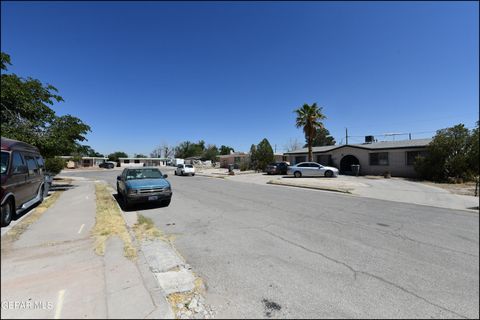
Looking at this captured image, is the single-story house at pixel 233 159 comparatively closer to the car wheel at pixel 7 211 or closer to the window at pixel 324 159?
the window at pixel 324 159

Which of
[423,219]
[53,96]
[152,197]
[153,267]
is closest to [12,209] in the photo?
[153,267]

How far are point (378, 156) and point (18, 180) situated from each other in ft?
93.5

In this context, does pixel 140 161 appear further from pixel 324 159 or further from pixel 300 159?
pixel 324 159

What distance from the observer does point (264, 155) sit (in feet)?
118

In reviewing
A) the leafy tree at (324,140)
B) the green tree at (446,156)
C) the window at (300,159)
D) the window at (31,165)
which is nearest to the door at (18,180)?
the window at (31,165)

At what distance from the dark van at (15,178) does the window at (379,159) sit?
27.9m

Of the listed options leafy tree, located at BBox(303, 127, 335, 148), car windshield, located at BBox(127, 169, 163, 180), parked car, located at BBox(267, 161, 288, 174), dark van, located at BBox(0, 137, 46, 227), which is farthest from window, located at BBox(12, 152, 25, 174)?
leafy tree, located at BBox(303, 127, 335, 148)

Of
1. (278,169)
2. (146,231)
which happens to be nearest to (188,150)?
(278,169)

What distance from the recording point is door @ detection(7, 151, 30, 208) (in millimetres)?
2078

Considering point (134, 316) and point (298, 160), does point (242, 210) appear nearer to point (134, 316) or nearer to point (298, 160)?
point (134, 316)

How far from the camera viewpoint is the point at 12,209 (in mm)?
2105

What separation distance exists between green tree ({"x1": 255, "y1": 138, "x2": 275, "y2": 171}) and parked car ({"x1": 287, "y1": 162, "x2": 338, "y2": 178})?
10.4m

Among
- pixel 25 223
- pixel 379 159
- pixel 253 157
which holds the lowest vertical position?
pixel 25 223

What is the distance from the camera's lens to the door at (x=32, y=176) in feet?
8.11
